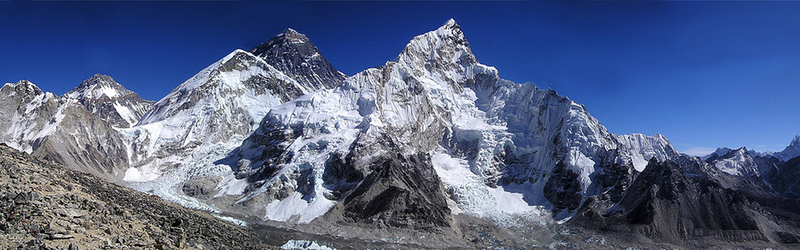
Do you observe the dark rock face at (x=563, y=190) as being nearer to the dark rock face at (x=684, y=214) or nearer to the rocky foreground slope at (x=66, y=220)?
the dark rock face at (x=684, y=214)

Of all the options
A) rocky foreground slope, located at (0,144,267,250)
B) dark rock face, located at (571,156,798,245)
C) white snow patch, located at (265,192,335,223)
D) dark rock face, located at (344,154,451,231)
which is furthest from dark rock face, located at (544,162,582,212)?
rocky foreground slope, located at (0,144,267,250)

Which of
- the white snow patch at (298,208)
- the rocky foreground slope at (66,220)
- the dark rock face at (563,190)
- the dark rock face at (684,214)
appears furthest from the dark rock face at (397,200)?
the rocky foreground slope at (66,220)

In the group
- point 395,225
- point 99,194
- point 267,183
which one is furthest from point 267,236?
point 99,194

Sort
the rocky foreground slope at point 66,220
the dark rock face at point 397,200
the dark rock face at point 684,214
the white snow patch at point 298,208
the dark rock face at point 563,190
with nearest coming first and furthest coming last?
the rocky foreground slope at point 66,220
the dark rock face at point 684,214
the dark rock face at point 397,200
the white snow patch at point 298,208
the dark rock face at point 563,190

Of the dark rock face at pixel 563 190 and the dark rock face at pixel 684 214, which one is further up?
the dark rock face at pixel 563 190

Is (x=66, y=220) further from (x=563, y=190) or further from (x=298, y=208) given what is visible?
(x=563, y=190)

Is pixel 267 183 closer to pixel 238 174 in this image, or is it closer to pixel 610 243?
pixel 238 174

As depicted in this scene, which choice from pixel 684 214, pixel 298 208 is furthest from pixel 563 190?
pixel 298 208
